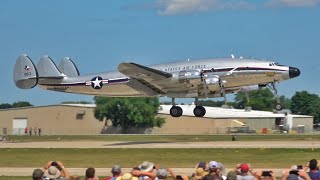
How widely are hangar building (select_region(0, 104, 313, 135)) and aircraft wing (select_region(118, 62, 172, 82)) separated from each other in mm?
56063

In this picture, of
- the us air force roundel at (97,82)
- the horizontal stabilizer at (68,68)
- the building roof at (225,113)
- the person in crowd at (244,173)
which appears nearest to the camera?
the person in crowd at (244,173)

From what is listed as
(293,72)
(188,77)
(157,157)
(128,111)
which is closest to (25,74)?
(188,77)

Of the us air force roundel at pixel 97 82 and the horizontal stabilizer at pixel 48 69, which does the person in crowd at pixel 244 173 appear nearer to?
the us air force roundel at pixel 97 82

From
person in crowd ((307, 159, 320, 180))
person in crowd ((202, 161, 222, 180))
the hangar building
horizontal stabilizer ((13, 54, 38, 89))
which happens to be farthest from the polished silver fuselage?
the hangar building

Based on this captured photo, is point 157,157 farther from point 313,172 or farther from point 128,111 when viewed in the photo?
point 128,111

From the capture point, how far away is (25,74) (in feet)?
233

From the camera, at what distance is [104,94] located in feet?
220

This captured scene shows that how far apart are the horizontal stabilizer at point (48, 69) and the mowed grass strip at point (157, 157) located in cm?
2075

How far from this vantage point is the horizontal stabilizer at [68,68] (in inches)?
2817

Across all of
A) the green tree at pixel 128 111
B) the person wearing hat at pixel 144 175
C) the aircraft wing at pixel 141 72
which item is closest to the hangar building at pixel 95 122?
the green tree at pixel 128 111

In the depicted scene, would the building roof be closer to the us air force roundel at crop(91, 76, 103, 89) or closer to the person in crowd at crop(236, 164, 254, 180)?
the us air force roundel at crop(91, 76, 103, 89)

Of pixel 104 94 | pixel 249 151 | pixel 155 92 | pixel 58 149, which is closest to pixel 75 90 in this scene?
pixel 104 94

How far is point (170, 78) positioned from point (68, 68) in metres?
14.4

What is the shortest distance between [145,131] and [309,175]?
104m
